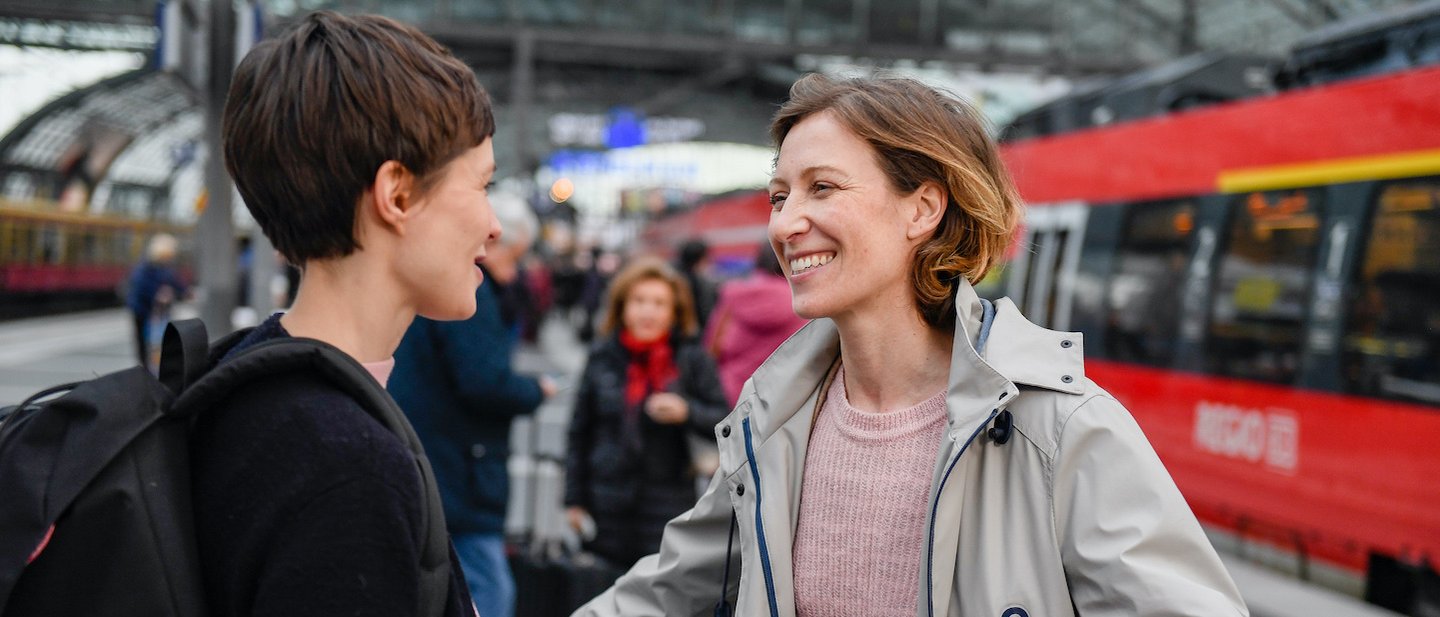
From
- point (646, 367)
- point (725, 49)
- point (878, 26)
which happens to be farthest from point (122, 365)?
point (878, 26)

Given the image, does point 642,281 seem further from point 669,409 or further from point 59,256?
point 59,256

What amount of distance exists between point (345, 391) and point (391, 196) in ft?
0.83

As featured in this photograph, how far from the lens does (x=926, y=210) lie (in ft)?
7.03

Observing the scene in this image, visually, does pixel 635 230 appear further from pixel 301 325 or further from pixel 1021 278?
pixel 301 325

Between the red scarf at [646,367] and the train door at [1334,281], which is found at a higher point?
the train door at [1334,281]

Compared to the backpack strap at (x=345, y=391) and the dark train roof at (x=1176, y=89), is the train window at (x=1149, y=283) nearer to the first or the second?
the dark train roof at (x=1176, y=89)

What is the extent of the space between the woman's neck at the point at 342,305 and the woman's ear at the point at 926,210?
0.91 m

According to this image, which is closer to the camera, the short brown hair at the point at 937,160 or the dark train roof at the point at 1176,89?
the short brown hair at the point at 937,160

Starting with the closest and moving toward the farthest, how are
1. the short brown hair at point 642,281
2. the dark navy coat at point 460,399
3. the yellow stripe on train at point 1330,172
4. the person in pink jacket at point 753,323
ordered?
the dark navy coat at point 460,399, the short brown hair at point 642,281, the yellow stripe on train at point 1330,172, the person in pink jacket at point 753,323

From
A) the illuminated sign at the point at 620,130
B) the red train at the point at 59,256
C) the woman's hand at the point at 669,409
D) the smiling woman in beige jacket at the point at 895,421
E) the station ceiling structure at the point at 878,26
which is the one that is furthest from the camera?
the red train at the point at 59,256

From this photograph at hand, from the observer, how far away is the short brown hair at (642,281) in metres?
5.36

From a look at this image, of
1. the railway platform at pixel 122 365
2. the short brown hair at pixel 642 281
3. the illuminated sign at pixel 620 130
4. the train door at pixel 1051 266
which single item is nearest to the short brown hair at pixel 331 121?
the railway platform at pixel 122 365

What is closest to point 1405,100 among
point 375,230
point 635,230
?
point 375,230

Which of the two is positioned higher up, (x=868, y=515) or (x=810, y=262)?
(x=810, y=262)
